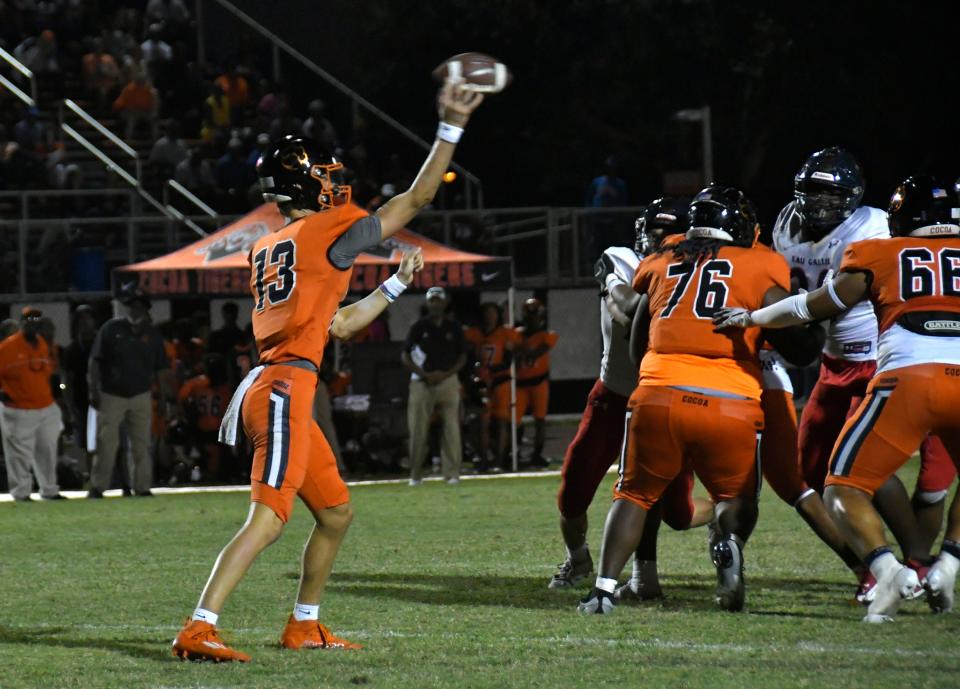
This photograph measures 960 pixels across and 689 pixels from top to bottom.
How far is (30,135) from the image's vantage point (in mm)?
25203

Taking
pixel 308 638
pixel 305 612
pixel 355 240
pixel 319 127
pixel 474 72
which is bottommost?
pixel 308 638

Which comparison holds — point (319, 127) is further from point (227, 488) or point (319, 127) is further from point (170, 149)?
point (227, 488)

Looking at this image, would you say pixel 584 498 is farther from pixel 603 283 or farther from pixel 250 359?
pixel 250 359

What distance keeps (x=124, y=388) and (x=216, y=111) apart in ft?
38.2

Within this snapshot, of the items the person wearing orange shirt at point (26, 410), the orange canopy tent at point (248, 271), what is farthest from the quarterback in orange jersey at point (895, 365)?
the orange canopy tent at point (248, 271)

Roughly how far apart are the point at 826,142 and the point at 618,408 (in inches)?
1067

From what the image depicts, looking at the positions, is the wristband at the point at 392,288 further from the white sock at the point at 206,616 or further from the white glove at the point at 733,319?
the white sock at the point at 206,616

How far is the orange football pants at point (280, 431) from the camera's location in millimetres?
6723

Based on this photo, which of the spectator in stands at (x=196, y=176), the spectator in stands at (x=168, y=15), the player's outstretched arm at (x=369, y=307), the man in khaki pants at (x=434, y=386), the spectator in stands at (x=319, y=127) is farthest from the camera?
the spectator in stands at (x=168, y=15)

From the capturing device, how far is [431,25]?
3588cm

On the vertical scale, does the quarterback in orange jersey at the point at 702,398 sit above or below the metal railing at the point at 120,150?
below

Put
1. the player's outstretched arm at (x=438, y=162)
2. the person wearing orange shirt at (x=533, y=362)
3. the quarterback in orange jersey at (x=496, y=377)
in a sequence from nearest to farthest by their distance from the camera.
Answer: the player's outstretched arm at (x=438, y=162) < the quarterback in orange jersey at (x=496, y=377) < the person wearing orange shirt at (x=533, y=362)

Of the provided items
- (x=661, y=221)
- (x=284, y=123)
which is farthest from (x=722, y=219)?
(x=284, y=123)

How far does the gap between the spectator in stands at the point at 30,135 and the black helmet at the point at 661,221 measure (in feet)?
58.4
